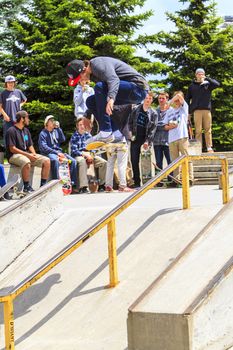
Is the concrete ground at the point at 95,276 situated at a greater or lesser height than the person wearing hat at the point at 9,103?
lesser

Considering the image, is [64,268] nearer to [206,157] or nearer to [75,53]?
[206,157]

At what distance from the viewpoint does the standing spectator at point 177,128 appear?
11.4m

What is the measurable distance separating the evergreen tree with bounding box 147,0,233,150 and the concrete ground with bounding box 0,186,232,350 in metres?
18.4

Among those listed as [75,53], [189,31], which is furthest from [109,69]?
[189,31]

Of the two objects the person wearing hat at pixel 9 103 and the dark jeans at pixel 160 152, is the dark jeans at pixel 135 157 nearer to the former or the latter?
the dark jeans at pixel 160 152

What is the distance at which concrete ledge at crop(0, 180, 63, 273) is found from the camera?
7277mm

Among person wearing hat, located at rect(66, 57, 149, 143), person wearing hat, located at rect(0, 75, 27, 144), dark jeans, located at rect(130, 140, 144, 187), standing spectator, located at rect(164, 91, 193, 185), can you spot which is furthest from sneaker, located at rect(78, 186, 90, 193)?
person wearing hat, located at rect(66, 57, 149, 143)

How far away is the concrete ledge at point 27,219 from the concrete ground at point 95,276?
12 cm

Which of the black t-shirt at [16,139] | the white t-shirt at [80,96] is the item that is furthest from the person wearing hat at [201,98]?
the black t-shirt at [16,139]

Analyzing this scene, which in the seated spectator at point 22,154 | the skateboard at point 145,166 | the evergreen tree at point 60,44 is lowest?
the skateboard at point 145,166

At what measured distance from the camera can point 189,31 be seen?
26.8 meters

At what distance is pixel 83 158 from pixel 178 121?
182 centimetres

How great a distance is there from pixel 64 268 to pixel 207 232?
5.40 feet

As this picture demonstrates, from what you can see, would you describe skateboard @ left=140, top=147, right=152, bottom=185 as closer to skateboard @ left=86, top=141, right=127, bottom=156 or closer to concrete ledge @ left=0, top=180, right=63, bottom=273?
skateboard @ left=86, top=141, right=127, bottom=156
